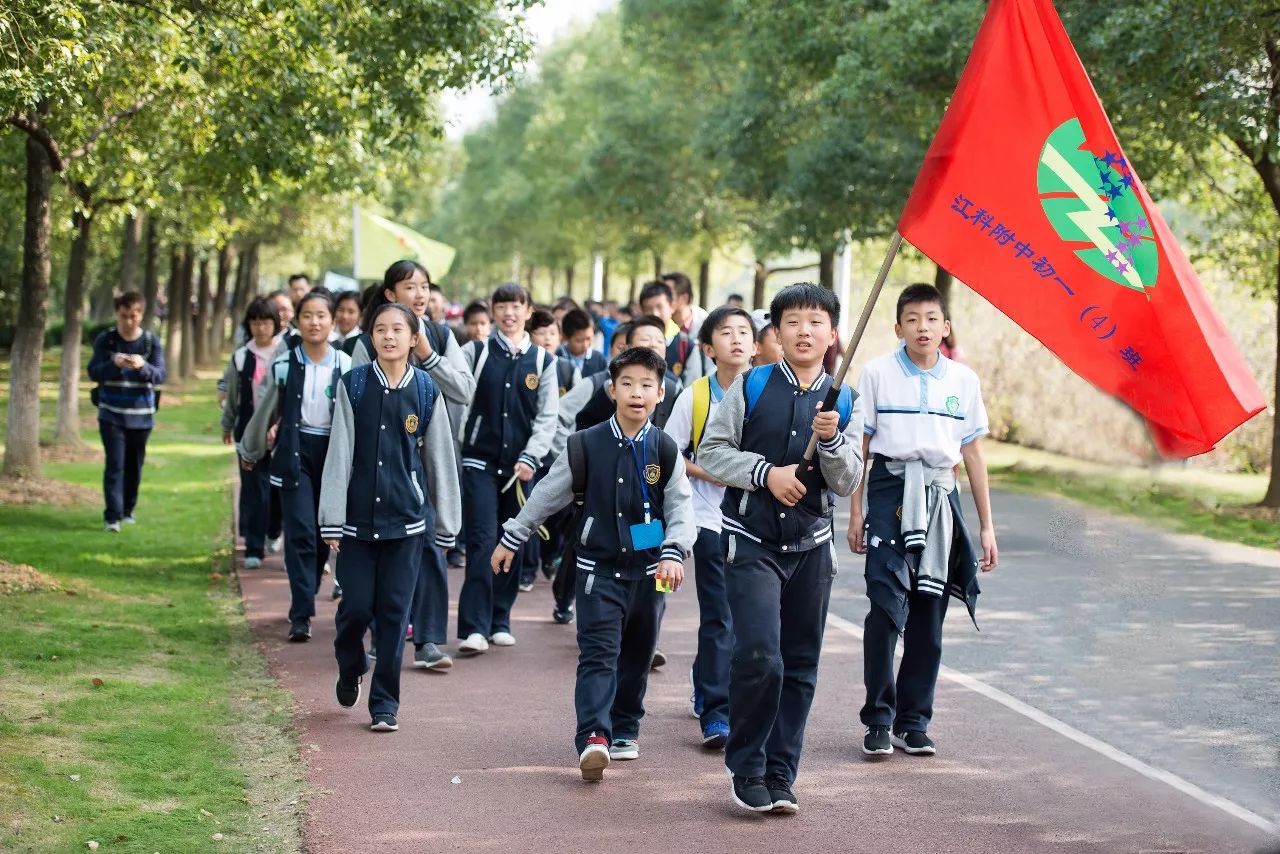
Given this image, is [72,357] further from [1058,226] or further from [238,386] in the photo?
[1058,226]

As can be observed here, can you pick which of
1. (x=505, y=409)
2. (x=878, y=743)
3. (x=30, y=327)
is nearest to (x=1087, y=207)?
(x=878, y=743)

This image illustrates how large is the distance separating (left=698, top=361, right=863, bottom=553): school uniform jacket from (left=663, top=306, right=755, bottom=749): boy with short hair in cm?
116

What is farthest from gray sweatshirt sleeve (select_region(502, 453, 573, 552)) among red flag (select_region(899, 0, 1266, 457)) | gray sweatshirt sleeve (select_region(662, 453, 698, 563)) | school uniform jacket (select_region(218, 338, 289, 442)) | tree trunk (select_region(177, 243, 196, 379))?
tree trunk (select_region(177, 243, 196, 379))

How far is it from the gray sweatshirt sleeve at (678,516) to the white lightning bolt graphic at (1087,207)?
2.08 m

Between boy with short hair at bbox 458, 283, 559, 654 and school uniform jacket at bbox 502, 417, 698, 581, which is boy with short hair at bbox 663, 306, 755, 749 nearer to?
school uniform jacket at bbox 502, 417, 698, 581

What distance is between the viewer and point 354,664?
24.6 feet

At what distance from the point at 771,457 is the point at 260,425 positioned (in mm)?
5495

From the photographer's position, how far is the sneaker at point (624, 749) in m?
6.96

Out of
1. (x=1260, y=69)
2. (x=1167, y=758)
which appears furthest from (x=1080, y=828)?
(x=1260, y=69)

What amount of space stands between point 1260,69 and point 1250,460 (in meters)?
9.10

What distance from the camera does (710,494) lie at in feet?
25.4

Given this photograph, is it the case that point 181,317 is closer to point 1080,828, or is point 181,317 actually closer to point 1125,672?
point 1125,672

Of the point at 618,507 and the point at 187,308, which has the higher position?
the point at 187,308

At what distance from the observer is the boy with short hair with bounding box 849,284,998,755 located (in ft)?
23.2
